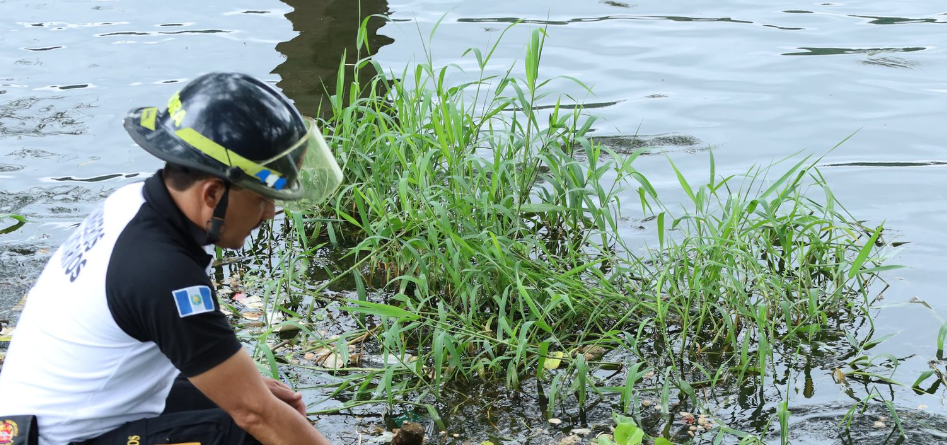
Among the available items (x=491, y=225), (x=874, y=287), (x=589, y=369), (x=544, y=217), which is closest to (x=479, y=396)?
(x=589, y=369)

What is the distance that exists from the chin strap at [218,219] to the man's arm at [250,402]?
0.99ft

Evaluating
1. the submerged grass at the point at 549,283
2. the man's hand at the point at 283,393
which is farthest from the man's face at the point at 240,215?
the submerged grass at the point at 549,283

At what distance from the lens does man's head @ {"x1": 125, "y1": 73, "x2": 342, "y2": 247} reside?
8.31 feet

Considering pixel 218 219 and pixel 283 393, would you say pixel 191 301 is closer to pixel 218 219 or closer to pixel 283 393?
pixel 218 219

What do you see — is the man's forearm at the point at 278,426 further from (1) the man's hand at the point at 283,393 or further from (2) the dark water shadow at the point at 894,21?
(2) the dark water shadow at the point at 894,21

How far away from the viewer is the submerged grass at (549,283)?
12.8ft

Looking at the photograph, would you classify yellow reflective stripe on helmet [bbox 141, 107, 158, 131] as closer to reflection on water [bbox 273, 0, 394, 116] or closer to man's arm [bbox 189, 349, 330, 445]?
man's arm [bbox 189, 349, 330, 445]

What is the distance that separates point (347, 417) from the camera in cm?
375

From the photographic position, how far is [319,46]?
27.7ft

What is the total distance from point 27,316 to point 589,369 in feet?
7.17

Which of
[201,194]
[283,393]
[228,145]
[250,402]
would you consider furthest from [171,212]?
[283,393]

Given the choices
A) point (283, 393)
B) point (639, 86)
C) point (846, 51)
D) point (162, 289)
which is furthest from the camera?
point (846, 51)

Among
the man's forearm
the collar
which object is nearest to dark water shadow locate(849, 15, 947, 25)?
the man's forearm

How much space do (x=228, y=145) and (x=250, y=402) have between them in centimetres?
66
